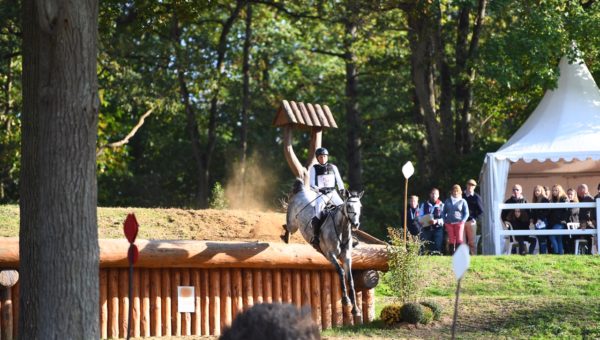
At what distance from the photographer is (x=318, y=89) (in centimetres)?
3797

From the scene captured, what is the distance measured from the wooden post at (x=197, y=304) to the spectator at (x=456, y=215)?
764cm

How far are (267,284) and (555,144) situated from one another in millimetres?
10089

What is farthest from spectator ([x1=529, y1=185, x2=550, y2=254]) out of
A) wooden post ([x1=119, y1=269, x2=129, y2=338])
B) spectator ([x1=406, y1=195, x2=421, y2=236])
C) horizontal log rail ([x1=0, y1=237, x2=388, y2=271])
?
wooden post ([x1=119, y1=269, x2=129, y2=338])

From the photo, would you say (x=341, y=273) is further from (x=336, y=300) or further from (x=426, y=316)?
(x=426, y=316)

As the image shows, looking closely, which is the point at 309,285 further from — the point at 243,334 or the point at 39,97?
the point at 243,334

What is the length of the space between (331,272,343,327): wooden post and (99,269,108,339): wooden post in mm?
3475

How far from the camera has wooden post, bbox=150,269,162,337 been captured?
14.0 m

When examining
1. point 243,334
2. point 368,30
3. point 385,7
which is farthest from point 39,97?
point 368,30

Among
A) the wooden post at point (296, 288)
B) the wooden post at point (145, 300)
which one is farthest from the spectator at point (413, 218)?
the wooden post at point (145, 300)

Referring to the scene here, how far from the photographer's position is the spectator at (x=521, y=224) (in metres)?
22.1

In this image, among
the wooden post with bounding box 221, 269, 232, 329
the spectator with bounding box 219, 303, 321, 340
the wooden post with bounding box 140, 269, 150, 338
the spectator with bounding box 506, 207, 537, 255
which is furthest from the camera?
the spectator with bounding box 506, 207, 537, 255

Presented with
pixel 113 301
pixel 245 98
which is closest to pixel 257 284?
pixel 113 301

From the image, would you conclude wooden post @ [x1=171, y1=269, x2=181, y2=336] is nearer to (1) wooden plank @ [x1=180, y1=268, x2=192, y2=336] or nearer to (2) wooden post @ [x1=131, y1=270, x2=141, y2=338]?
(1) wooden plank @ [x1=180, y1=268, x2=192, y2=336]

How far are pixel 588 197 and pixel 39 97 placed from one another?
1454 cm
